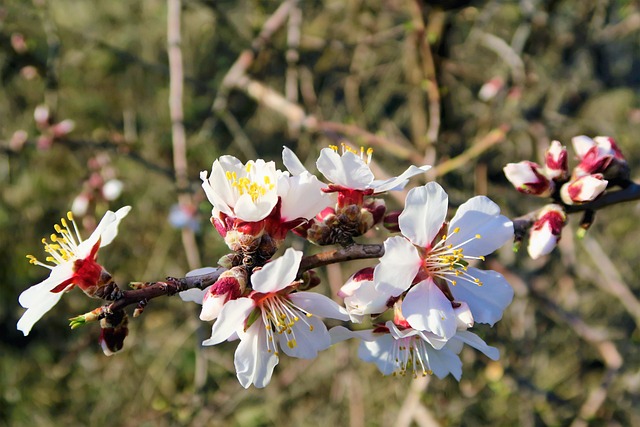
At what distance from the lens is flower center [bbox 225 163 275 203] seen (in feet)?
3.19

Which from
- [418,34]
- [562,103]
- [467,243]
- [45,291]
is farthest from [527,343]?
[45,291]

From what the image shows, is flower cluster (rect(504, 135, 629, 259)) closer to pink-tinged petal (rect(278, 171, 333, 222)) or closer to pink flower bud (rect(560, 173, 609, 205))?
pink flower bud (rect(560, 173, 609, 205))

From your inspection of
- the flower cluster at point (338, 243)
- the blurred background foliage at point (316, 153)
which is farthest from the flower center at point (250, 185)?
the blurred background foliage at point (316, 153)

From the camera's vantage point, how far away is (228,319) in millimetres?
893

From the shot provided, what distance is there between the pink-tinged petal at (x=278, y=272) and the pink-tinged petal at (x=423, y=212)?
205 mm

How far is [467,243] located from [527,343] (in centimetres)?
215

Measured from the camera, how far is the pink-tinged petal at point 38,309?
910 mm

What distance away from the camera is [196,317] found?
2363 mm


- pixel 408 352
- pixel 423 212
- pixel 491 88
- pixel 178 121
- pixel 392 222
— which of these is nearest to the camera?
pixel 423 212

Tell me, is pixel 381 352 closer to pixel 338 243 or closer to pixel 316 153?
pixel 338 243

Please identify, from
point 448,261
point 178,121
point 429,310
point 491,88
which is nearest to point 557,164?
point 448,261

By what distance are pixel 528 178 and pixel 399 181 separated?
30cm

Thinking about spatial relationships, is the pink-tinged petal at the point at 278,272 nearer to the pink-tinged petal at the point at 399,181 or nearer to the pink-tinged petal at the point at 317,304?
the pink-tinged petal at the point at 317,304

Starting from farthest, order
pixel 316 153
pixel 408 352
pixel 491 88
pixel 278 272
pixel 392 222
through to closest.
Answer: pixel 316 153 < pixel 491 88 < pixel 408 352 < pixel 392 222 < pixel 278 272
